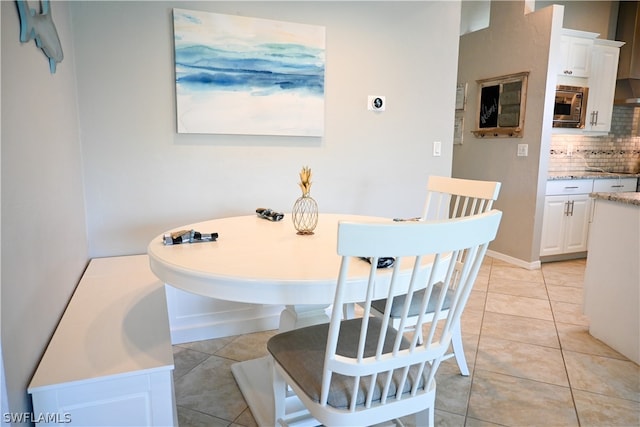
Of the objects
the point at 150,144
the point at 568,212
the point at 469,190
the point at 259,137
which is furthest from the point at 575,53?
the point at 150,144

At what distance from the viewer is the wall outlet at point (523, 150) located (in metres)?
3.83

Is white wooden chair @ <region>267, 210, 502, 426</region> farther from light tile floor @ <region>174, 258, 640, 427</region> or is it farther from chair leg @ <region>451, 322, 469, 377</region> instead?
chair leg @ <region>451, 322, 469, 377</region>

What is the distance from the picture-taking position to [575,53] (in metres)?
3.97

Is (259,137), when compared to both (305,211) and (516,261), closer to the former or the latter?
(305,211)

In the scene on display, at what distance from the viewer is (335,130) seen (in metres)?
2.77

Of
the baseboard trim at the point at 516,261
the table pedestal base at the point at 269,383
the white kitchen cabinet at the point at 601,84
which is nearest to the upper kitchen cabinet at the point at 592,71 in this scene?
the white kitchen cabinet at the point at 601,84

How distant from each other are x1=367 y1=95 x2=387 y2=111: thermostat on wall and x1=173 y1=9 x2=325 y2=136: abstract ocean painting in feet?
1.24

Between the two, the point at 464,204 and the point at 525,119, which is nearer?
the point at 464,204

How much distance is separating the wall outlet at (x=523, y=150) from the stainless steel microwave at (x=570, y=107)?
1.60 feet

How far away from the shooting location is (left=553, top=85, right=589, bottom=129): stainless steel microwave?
4008 millimetres

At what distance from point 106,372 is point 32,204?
58 cm

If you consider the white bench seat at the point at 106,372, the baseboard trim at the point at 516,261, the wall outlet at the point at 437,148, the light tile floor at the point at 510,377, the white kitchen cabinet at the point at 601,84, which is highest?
the white kitchen cabinet at the point at 601,84

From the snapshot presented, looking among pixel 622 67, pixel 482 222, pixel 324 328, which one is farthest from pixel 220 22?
pixel 622 67

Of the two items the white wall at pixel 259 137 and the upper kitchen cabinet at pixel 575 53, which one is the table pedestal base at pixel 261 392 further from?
the upper kitchen cabinet at pixel 575 53
